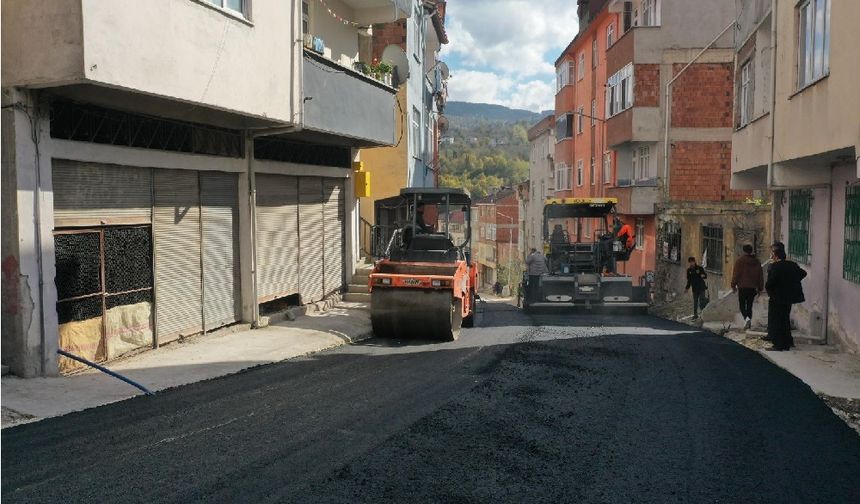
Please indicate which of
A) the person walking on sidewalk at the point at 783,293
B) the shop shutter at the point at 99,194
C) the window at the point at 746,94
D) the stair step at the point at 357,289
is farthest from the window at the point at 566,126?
the shop shutter at the point at 99,194

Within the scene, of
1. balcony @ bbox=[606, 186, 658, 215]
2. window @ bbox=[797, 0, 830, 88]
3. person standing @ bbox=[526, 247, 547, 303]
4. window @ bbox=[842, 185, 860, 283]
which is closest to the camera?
window @ bbox=[797, 0, 830, 88]

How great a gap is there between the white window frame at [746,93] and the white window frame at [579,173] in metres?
22.3

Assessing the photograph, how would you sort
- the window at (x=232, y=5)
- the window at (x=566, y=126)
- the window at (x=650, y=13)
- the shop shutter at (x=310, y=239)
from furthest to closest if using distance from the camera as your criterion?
the window at (x=566, y=126)
the window at (x=650, y=13)
the shop shutter at (x=310, y=239)
the window at (x=232, y=5)

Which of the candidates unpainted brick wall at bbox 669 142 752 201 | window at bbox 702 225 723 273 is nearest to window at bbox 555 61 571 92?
unpainted brick wall at bbox 669 142 752 201

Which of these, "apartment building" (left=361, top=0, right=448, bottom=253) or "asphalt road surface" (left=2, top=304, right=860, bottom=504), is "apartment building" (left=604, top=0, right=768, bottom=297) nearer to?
"apartment building" (left=361, top=0, right=448, bottom=253)

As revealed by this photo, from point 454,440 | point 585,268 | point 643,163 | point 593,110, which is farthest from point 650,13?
point 454,440

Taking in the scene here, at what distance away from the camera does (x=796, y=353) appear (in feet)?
39.0

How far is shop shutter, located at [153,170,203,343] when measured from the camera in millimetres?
11367

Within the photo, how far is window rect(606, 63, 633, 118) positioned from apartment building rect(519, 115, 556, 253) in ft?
55.5

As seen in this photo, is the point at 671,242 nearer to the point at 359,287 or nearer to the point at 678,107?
the point at 678,107

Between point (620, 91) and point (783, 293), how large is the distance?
1908 cm

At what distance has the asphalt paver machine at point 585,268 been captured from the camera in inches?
758

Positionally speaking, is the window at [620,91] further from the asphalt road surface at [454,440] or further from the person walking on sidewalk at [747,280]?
the asphalt road surface at [454,440]

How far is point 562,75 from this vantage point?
152 ft
